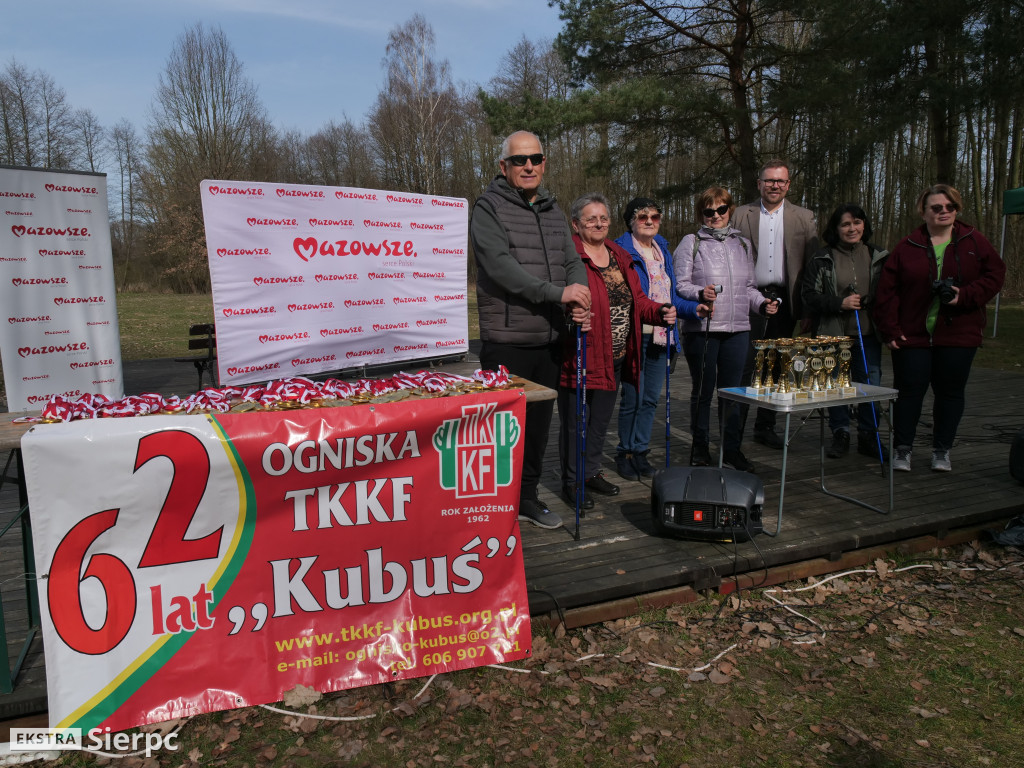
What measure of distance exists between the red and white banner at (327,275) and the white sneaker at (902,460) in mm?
4452

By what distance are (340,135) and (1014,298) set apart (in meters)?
35.8

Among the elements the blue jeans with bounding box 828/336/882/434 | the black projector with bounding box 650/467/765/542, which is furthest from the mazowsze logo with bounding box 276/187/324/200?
the blue jeans with bounding box 828/336/882/434

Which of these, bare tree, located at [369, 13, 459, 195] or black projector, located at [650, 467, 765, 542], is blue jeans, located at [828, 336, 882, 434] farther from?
bare tree, located at [369, 13, 459, 195]

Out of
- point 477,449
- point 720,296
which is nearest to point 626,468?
point 720,296

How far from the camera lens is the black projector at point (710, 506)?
138 inches

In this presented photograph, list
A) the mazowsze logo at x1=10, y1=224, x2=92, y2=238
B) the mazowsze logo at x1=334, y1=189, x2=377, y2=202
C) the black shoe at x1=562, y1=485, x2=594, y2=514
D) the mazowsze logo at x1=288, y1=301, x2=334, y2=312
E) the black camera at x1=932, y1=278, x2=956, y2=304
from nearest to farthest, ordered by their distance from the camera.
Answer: the black shoe at x1=562, y1=485, x2=594, y2=514
the black camera at x1=932, y1=278, x2=956, y2=304
the mazowsze logo at x1=10, y1=224, x2=92, y2=238
the mazowsze logo at x1=288, y1=301, x2=334, y2=312
the mazowsze logo at x1=334, y1=189, x2=377, y2=202

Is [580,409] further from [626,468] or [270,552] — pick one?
[270,552]

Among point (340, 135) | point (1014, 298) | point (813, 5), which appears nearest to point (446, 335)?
point (813, 5)

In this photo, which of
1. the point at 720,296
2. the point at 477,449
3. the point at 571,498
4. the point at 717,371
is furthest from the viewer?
the point at 717,371

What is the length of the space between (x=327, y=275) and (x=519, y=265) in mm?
2983

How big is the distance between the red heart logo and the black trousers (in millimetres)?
2678

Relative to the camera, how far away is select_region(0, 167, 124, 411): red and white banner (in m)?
4.64

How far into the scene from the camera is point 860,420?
16.9ft

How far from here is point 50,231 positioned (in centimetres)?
471
